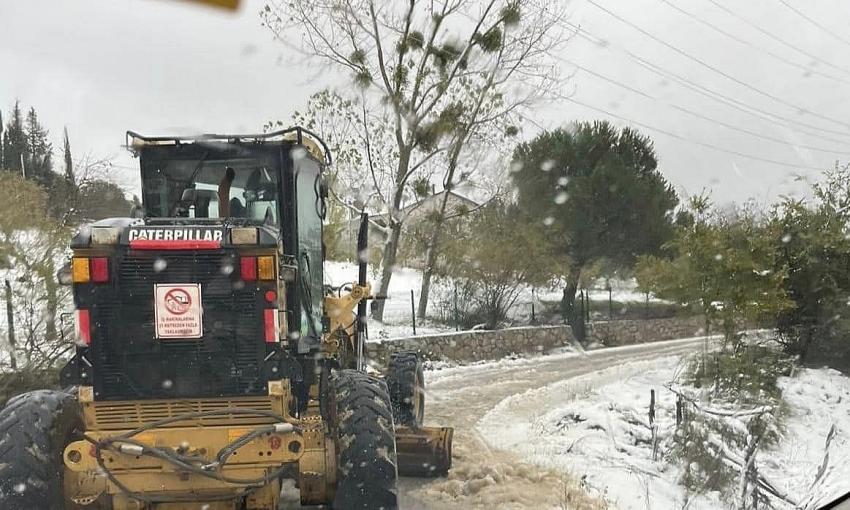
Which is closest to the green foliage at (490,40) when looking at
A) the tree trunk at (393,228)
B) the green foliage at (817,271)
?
the tree trunk at (393,228)

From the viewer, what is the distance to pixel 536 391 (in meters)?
11.3

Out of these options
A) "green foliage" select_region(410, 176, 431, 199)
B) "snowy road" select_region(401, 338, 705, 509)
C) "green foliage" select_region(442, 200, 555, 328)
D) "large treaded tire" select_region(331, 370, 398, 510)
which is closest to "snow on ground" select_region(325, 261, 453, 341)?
"green foliage" select_region(442, 200, 555, 328)

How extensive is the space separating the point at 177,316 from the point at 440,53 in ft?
38.8

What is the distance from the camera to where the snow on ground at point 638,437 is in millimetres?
5625

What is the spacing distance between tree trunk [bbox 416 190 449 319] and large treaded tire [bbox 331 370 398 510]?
12.7m

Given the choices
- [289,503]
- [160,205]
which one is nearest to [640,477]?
[289,503]

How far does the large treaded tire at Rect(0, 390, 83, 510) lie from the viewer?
3428 millimetres

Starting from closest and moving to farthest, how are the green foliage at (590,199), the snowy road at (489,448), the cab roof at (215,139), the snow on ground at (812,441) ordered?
1. the cab roof at (215,139)
2. the snowy road at (489,448)
3. the snow on ground at (812,441)
4. the green foliage at (590,199)

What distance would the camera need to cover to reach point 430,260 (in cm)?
1750

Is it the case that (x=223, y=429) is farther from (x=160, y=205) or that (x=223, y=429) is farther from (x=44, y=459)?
(x=160, y=205)

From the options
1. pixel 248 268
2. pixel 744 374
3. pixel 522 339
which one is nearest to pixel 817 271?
pixel 744 374

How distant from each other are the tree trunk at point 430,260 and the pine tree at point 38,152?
9142 mm

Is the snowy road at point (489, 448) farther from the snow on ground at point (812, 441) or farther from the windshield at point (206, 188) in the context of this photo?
the windshield at point (206, 188)

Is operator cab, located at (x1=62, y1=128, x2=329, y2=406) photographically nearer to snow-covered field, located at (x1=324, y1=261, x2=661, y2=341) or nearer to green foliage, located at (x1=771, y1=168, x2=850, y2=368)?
green foliage, located at (x1=771, y1=168, x2=850, y2=368)
